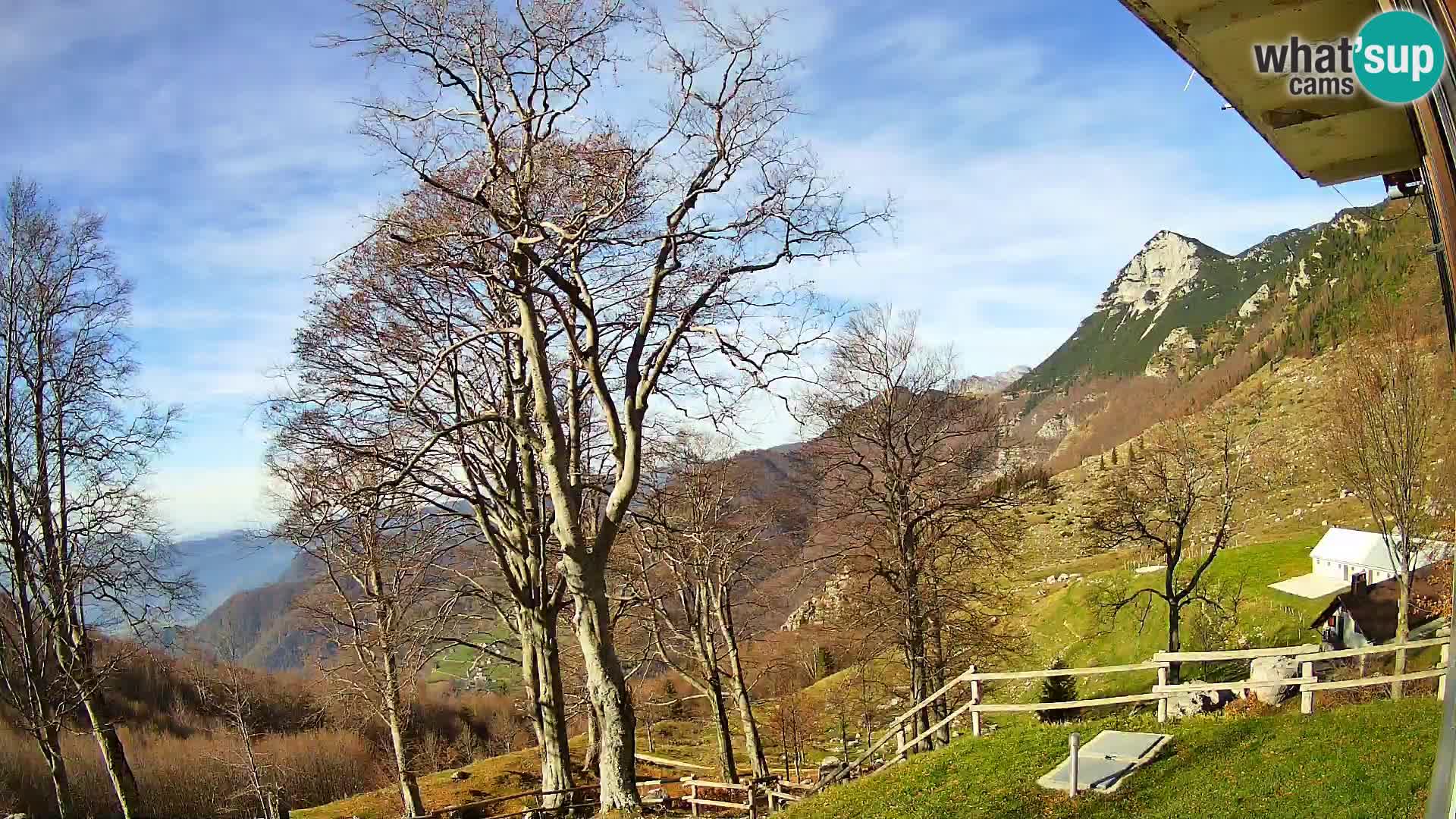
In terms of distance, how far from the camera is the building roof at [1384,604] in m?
27.3

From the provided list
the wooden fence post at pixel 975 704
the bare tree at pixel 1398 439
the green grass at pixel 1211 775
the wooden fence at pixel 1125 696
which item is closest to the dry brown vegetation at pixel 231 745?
the wooden fence at pixel 1125 696

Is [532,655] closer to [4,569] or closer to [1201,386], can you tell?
[4,569]

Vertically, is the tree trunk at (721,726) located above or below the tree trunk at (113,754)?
below

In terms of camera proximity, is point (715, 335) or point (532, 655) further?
point (532, 655)

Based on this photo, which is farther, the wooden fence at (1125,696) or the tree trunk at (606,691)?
the wooden fence at (1125,696)

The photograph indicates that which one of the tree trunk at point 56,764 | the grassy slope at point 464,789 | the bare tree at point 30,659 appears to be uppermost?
the bare tree at point 30,659

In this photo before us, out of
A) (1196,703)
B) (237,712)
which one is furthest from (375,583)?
(1196,703)

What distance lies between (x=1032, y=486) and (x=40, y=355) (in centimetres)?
2161

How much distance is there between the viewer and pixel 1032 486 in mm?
22969

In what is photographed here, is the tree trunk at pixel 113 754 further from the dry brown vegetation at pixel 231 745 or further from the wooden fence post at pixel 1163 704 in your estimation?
the wooden fence post at pixel 1163 704

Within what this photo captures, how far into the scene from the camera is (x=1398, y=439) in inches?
940

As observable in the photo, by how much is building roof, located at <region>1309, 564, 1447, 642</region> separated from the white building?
1380 millimetres

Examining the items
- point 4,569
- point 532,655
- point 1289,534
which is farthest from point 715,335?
point 1289,534

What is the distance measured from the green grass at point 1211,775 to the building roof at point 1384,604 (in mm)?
19360
